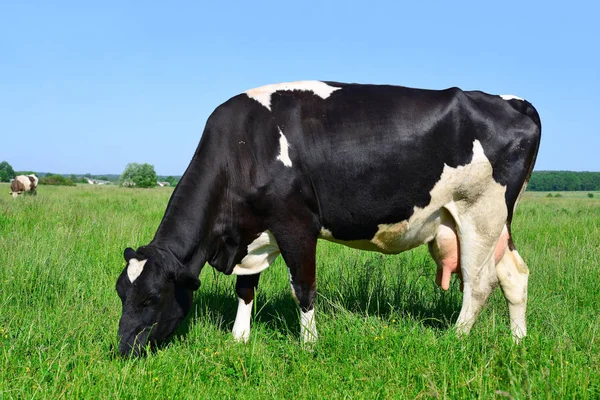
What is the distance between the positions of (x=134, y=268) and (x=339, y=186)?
1844 millimetres

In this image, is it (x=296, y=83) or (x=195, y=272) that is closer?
(x=195, y=272)

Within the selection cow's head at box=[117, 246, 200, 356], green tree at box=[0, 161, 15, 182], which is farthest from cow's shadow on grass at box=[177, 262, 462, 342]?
green tree at box=[0, 161, 15, 182]

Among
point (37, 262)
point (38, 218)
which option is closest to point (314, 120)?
point (37, 262)

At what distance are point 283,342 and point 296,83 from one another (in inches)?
94.0

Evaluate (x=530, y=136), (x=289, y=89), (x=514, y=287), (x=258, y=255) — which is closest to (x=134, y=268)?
(x=258, y=255)

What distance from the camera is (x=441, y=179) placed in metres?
5.01

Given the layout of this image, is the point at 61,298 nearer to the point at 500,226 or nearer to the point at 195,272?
the point at 195,272

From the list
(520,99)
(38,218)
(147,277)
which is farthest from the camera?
(38,218)

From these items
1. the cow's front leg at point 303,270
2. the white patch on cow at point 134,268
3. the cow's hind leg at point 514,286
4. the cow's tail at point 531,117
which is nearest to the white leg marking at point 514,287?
the cow's hind leg at point 514,286

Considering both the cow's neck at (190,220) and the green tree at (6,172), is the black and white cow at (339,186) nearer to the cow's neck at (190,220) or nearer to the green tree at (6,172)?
the cow's neck at (190,220)

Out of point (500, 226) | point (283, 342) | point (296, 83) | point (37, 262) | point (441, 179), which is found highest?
point (296, 83)

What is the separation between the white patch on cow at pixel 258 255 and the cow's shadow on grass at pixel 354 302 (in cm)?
49

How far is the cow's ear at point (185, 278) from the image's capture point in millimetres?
4410

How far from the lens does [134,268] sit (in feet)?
14.3
